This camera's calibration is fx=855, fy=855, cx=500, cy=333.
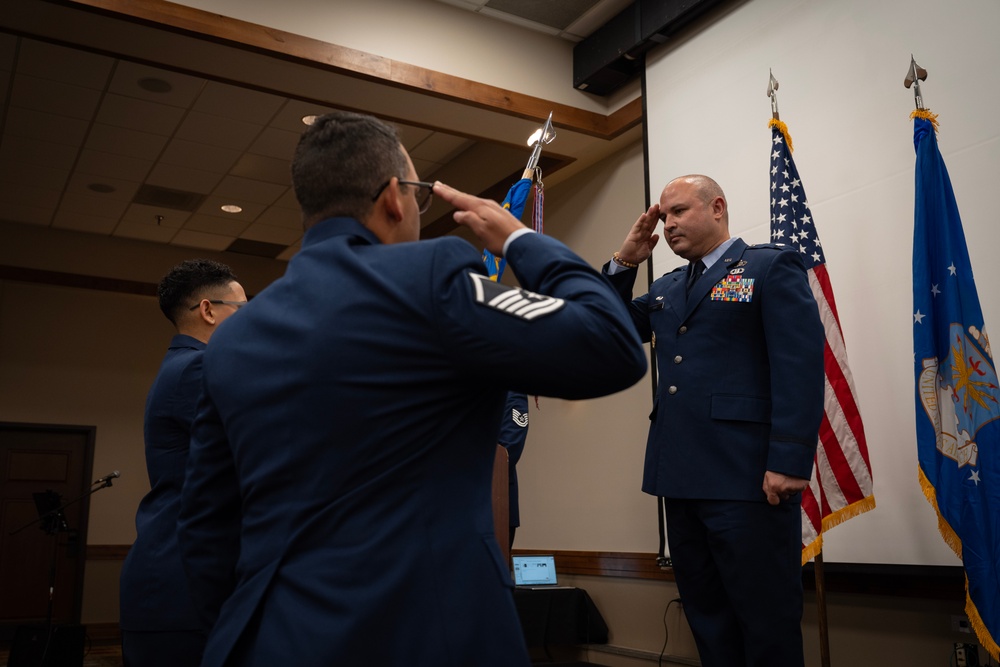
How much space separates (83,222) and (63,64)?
314 cm

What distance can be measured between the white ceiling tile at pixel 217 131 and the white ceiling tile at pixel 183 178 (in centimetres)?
61

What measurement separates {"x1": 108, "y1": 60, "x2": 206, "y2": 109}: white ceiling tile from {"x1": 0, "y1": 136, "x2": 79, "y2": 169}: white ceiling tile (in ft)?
3.87

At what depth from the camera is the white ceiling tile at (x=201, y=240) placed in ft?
27.2

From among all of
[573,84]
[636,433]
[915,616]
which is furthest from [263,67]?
[915,616]

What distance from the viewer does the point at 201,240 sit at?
8484 millimetres

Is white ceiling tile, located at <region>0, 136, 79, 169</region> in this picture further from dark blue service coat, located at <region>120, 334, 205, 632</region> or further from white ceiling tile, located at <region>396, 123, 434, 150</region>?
dark blue service coat, located at <region>120, 334, 205, 632</region>

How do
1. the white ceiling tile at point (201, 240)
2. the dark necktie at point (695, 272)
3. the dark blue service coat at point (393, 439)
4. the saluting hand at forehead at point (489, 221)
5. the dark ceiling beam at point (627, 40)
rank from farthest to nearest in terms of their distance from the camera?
the white ceiling tile at point (201, 240)
the dark ceiling beam at point (627, 40)
the dark necktie at point (695, 272)
the saluting hand at forehead at point (489, 221)
the dark blue service coat at point (393, 439)

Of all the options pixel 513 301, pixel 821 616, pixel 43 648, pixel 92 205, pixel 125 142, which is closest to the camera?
pixel 513 301

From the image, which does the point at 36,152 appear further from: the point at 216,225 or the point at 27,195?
the point at 216,225

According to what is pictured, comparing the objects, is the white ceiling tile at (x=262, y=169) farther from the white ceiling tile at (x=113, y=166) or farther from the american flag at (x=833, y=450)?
the american flag at (x=833, y=450)

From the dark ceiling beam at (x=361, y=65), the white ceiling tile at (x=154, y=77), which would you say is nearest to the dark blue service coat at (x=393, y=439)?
the dark ceiling beam at (x=361, y=65)

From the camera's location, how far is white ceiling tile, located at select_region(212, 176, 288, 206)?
6.97 meters

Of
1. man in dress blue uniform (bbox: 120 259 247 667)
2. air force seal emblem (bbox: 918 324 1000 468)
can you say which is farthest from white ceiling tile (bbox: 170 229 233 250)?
air force seal emblem (bbox: 918 324 1000 468)

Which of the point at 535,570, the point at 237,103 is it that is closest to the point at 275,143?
the point at 237,103
